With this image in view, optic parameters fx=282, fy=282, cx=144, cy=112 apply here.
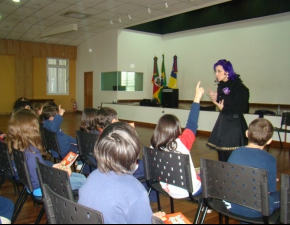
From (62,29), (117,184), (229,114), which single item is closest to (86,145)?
(229,114)

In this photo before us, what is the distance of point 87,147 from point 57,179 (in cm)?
125

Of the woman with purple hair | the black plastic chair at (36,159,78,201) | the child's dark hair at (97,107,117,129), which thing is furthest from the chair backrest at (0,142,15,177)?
the woman with purple hair

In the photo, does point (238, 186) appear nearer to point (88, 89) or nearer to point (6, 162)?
point (6, 162)

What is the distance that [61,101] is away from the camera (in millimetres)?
13812

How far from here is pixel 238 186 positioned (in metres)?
1.62

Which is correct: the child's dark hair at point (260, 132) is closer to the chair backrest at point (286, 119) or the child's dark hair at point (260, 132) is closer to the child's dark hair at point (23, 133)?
the child's dark hair at point (23, 133)

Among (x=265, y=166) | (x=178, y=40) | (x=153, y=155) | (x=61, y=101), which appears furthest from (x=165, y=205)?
(x=61, y=101)

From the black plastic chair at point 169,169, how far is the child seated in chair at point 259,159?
29 centimetres

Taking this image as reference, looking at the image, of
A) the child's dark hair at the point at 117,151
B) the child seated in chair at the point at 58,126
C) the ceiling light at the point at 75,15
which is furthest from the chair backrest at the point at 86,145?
the ceiling light at the point at 75,15

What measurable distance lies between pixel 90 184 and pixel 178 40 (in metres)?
11.7

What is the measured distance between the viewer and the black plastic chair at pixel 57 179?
1.43 m

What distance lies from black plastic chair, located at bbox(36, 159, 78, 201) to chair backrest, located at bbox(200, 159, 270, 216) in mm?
812

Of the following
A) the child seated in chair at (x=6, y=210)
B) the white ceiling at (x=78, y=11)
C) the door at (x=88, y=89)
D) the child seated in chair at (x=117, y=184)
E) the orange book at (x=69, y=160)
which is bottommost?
the child seated in chair at (x=6, y=210)

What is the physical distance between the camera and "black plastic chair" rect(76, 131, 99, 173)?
2.70 metres
